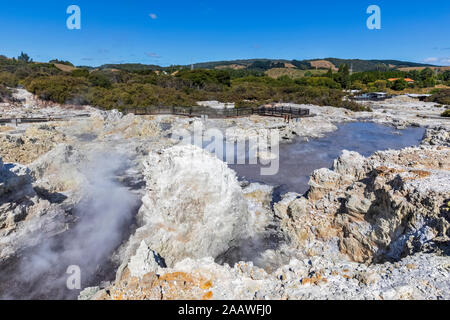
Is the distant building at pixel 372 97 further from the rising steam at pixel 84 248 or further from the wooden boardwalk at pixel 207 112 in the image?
the rising steam at pixel 84 248

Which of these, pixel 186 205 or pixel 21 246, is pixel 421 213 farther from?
pixel 21 246

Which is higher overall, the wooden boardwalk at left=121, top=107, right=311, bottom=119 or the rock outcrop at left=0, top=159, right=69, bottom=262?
the wooden boardwalk at left=121, top=107, right=311, bottom=119

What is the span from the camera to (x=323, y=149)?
1889 centimetres

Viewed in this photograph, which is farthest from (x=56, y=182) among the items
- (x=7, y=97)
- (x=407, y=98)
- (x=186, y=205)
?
(x=407, y=98)

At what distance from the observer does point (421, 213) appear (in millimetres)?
4641

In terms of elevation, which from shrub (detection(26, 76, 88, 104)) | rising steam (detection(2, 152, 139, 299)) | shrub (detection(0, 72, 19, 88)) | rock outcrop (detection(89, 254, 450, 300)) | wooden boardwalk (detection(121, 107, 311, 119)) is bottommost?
rising steam (detection(2, 152, 139, 299))

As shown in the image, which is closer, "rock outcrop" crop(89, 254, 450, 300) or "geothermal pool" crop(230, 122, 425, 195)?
"rock outcrop" crop(89, 254, 450, 300)

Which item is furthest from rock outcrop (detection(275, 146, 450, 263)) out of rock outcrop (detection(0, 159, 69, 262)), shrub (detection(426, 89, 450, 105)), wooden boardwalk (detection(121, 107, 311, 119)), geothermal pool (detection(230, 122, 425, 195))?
shrub (detection(426, 89, 450, 105))

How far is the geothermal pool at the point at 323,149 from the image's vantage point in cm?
1239

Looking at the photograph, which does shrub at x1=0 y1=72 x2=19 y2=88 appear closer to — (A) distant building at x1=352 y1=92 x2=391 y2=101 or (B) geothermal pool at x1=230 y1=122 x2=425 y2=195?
(B) geothermal pool at x1=230 y1=122 x2=425 y2=195

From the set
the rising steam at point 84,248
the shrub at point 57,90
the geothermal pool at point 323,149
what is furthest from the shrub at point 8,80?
the geothermal pool at point 323,149

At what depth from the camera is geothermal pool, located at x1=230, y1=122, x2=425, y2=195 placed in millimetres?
12391

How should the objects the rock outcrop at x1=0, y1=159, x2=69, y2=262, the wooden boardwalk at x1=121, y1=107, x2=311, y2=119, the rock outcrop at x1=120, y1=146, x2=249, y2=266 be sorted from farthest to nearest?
the wooden boardwalk at x1=121, y1=107, x2=311, y2=119 < the rock outcrop at x1=0, y1=159, x2=69, y2=262 < the rock outcrop at x1=120, y1=146, x2=249, y2=266
